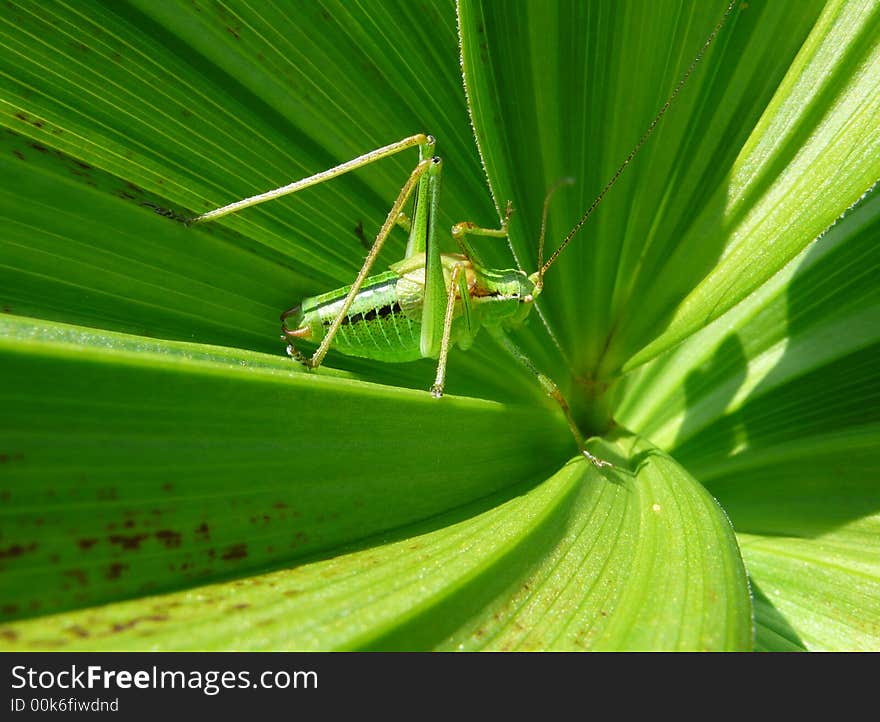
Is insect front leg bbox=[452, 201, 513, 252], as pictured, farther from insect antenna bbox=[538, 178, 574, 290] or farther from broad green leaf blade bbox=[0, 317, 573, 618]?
broad green leaf blade bbox=[0, 317, 573, 618]

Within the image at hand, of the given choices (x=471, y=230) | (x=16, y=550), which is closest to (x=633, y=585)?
(x=16, y=550)

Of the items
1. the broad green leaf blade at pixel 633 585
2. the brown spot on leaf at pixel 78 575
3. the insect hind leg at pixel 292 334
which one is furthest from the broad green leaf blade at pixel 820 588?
the brown spot on leaf at pixel 78 575

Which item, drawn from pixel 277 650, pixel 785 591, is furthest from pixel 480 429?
pixel 785 591

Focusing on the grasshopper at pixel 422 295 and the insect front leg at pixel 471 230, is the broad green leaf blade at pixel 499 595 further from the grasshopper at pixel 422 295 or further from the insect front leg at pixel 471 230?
the insect front leg at pixel 471 230

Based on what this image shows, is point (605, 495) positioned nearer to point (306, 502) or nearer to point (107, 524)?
point (306, 502)

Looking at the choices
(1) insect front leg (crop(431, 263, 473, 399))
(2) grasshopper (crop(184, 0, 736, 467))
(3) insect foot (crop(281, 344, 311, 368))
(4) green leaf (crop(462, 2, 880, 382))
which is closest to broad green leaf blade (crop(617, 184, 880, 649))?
(4) green leaf (crop(462, 2, 880, 382))
